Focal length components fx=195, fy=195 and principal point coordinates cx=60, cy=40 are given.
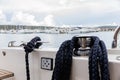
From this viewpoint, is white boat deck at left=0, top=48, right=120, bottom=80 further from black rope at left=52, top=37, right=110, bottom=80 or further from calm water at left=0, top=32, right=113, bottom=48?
calm water at left=0, top=32, right=113, bottom=48

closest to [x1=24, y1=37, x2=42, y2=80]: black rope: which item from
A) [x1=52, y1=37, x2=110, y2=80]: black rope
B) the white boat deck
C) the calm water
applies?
the white boat deck

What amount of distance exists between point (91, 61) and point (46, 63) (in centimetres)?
48

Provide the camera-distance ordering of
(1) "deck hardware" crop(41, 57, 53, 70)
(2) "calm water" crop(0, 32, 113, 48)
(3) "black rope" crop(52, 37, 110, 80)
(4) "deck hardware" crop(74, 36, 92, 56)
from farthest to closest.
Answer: (2) "calm water" crop(0, 32, 113, 48)
(1) "deck hardware" crop(41, 57, 53, 70)
(4) "deck hardware" crop(74, 36, 92, 56)
(3) "black rope" crop(52, 37, 110, 80)

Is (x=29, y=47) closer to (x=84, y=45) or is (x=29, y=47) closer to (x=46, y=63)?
(x=46, y=63)

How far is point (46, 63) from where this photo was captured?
58.0 inches

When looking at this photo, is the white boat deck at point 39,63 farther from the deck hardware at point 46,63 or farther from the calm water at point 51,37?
the calm water at point 51,37

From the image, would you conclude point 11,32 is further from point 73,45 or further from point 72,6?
point 73,45

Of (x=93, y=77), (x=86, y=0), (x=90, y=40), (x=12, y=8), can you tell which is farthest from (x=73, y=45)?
(x=12, y=8)

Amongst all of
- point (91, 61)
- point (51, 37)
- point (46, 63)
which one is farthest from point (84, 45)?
point (51, 37)

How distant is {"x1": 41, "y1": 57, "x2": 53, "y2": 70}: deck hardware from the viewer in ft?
4.70

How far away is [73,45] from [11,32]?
1045 mm

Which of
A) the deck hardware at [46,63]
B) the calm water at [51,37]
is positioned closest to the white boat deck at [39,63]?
the deck hardware at [46,63]

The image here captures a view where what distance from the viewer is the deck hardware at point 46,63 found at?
1432mm

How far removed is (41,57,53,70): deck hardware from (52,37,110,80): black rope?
0.20 metres
